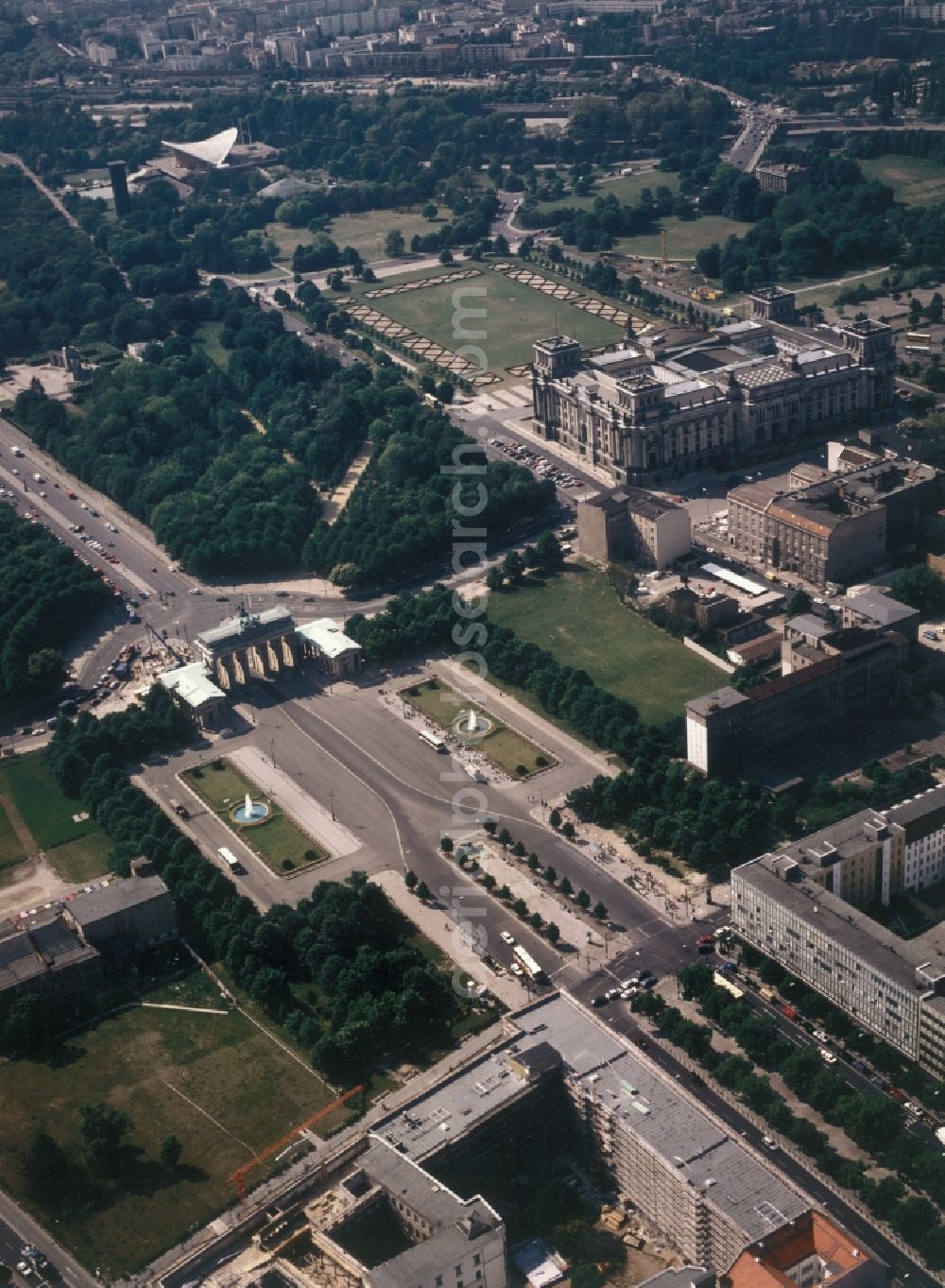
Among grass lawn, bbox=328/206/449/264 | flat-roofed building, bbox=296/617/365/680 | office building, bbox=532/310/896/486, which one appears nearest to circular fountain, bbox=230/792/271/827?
flat-roofed building, bbox=296/617/365/680

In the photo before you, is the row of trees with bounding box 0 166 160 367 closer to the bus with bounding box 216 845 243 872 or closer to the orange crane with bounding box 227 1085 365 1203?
the bus with bounding box 216 845 243 872

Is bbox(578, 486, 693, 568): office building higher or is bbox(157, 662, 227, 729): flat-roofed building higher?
bbox(578, 486, 693, 568): office building

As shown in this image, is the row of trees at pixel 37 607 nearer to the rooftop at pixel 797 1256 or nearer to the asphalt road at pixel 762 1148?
the asphalt road at pixel 762 1148

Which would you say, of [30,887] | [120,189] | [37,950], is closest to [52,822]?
[30,887]

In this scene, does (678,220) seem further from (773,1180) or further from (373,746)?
(773,1180)

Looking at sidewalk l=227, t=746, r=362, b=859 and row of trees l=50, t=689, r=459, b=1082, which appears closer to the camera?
row of trees l=50, t=689, r=459, b=1082

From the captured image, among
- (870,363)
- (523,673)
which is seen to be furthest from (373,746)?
(870,363)
